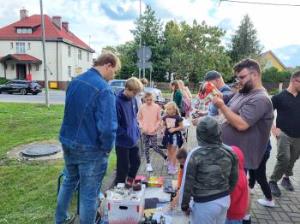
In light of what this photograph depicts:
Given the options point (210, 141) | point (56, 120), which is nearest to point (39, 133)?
point (56, 120)

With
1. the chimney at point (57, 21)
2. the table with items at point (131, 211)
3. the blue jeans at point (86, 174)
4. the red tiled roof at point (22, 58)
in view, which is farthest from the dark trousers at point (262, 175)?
the chimney at point (57, 21)

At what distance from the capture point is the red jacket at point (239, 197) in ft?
11.3

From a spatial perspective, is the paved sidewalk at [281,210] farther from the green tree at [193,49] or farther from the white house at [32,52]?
the white house at [32,52]

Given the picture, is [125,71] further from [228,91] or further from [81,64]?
[228,91]

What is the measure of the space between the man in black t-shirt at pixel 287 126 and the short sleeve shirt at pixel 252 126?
183 centimetres

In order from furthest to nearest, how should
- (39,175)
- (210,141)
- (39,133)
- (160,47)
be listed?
(160,47) → (39,133) → (39,175) → (210,141)

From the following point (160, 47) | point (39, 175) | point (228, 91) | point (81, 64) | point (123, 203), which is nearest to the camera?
point (123, 203)

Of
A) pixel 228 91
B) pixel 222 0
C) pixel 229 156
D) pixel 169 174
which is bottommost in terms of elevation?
pixel 169 174

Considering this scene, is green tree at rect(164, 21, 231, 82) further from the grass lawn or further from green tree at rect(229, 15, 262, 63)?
the grass lawn

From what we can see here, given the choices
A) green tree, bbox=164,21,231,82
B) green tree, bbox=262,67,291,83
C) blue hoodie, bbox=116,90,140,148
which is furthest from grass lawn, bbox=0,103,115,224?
green tree, bbox=262,67,291,83

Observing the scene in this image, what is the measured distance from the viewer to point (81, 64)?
171ft

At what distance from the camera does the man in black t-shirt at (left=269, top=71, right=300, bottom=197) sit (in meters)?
5.55

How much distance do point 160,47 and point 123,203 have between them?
3840 cm

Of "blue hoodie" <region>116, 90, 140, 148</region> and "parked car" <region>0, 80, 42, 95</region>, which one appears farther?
"parked car" <region>0, 80, 42, 95</region>
